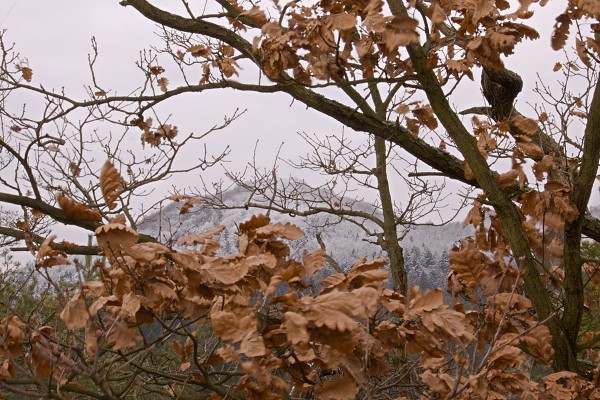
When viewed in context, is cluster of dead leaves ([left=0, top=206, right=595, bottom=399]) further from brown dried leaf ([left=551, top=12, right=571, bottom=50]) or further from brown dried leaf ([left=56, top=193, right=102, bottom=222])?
brown dried leaf ([left=551, top=12, right=571, bottom=50])

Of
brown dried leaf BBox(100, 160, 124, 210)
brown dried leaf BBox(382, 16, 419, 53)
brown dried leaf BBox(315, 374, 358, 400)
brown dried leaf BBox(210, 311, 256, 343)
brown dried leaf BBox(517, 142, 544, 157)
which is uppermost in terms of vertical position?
brown dried leaf BBox(382, 16, 419, 53)

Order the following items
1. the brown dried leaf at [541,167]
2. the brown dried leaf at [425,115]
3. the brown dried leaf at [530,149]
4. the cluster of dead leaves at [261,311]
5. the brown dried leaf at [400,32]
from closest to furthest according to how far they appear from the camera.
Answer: the cluster of dead leaves at [261,311] < the brown dried leaf at [400,32] < the brown dried leaf at [541,167] < the brown dried leaf at [530,149] < the brown dried leaf at [425,115]

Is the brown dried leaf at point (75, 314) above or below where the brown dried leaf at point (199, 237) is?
below

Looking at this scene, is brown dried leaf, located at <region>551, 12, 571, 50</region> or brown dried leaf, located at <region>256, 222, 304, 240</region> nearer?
brown dried leaf, located at <region>256, 222, 304, 240</region>

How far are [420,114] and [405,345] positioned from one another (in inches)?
85.5

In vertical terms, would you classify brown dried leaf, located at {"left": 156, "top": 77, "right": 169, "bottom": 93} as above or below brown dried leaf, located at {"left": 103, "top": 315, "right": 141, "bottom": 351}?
above

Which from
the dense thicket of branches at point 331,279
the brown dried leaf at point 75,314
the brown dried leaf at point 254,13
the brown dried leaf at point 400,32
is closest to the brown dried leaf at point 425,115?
the dense thicket of branches at point 331,279

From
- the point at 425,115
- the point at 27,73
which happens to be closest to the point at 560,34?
the point at 425,115

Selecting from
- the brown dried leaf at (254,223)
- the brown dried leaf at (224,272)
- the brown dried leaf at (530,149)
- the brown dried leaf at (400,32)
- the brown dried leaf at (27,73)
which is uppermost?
the brown dried leaf at (27,73)

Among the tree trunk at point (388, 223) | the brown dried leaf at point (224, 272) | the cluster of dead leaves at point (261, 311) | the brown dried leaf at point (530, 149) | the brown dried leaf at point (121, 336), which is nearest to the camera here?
the cluster of dead leaves at point (261, 311)

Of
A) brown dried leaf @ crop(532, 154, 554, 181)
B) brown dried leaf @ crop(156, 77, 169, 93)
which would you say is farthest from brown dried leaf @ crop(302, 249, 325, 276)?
brown dried leaf @ crop(156, 77, 169, 93)

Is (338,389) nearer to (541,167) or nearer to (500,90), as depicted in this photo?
(541,167)

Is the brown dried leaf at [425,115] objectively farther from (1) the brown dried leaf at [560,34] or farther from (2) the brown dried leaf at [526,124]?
(1) the brown dried leaf at [560,34]

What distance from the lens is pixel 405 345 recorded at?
5.74 ft
